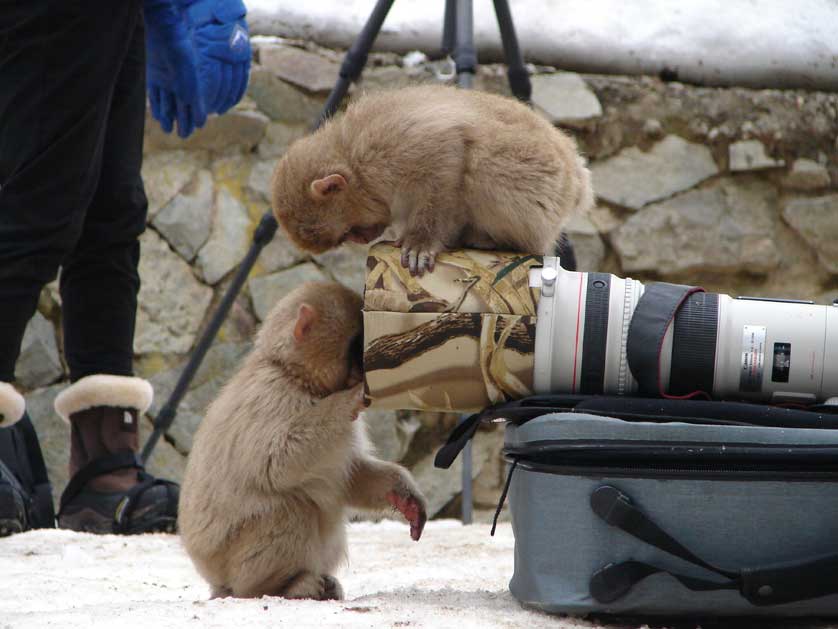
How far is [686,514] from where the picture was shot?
60.6 inches

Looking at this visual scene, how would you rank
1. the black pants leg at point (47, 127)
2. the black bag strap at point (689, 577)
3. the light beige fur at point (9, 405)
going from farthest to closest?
the light beige fur at point (9, 405) → the black pants leg at point (47, 127) → the black bag strap at point (689, 577)

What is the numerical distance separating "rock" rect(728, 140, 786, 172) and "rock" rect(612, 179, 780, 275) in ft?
0.33

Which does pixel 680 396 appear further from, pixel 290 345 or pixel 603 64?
pixel 603 64

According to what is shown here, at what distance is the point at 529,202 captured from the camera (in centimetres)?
203

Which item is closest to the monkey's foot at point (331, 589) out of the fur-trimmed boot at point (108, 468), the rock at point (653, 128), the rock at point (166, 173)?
the fur-trimmed boot at point (108, 468)

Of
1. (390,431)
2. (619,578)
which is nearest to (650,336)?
(619,578)

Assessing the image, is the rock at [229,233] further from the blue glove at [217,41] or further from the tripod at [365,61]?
the blue glove at [217,41]

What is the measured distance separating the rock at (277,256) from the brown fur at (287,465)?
204 centimetres

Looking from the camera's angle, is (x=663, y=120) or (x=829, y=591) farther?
(x=663, y=120)

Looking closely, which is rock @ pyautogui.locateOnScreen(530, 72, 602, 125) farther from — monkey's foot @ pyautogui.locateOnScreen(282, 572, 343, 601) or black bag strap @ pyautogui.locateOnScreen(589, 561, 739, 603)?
black bag strap @ pyautogui.locateOnScreen(589, 561, 739, 603)

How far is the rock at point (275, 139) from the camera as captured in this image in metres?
4.14

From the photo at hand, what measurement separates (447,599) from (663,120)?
303 cm

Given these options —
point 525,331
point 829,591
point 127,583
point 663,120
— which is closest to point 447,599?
point 525,331

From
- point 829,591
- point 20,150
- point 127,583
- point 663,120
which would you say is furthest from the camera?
point 663,120
